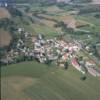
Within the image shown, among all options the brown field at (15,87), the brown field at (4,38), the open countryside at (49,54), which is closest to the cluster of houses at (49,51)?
the open countryside at (49,54)

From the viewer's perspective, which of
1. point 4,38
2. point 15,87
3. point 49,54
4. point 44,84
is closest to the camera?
point 15,87

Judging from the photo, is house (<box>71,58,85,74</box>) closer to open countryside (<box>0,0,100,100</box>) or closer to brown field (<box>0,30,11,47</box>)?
open countryside (<box>0,0,100,100</box>)

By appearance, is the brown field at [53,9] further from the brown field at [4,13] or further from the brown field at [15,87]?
the brown field at [15,87]

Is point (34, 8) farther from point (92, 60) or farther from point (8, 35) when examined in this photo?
point (92, 60)

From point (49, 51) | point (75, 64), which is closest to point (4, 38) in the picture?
point (49, 51)

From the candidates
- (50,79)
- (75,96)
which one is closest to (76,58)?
(50,79)

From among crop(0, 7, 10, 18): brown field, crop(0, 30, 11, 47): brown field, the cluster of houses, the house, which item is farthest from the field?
crop(0, 7, 10, 18): brown field

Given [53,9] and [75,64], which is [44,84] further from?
[53,9]
